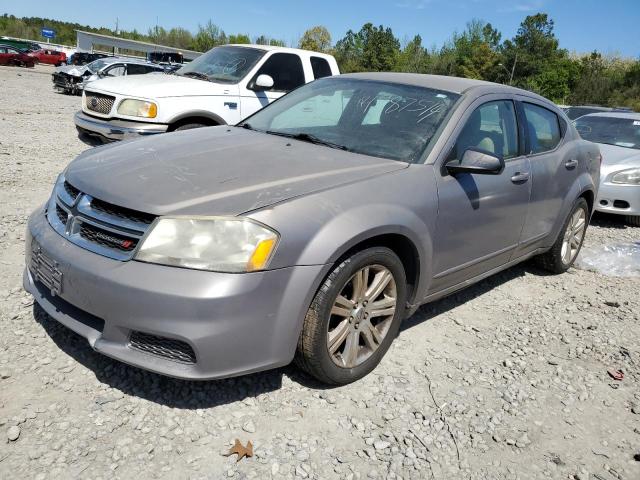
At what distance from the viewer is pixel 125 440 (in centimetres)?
242

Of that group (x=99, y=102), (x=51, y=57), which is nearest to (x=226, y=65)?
(x=99, y=102)

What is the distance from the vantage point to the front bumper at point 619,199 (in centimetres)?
742

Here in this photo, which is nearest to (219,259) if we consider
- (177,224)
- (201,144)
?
(177,224)

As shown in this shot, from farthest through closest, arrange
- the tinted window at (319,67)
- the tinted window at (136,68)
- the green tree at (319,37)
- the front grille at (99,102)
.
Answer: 1. the green tree at (319,37)
2. the tinted window at (136,68)
3. the tinted window at (319,67)
4. the front grille at (99,102)

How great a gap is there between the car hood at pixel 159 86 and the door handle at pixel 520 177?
4591mm

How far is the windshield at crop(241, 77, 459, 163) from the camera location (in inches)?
135

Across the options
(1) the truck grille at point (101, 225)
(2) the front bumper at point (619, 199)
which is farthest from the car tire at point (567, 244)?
(1) the truck grille at point (101, 225)

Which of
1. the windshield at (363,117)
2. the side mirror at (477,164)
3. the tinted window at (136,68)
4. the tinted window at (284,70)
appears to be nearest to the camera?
the side mirror at (477,164)

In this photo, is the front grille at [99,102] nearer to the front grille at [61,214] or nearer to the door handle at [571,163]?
the front grille at [61,214]

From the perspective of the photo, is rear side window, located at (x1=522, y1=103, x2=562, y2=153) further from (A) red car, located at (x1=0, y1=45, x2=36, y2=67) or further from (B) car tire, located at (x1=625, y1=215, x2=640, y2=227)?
(A) red car, located at (x1=0, y1=45, x2=36, y2=67)

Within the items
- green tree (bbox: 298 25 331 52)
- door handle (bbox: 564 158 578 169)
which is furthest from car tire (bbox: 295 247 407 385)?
green tree (bbox: 298 25 331 52)

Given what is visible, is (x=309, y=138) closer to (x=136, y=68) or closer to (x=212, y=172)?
(x=212, y=172)

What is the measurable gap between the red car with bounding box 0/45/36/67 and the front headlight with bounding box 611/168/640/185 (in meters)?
40.3

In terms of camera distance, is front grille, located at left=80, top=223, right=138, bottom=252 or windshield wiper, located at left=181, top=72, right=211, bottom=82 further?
windshield wiper, located at left=181, top=72, right=211, bottom=82
